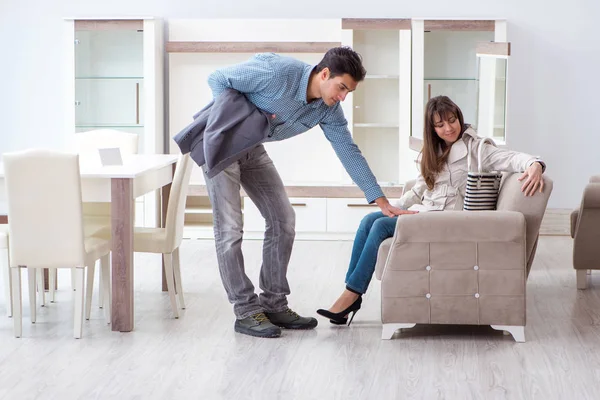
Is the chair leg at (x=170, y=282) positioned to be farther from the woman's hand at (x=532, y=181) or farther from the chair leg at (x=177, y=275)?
the woman's hand at (x=532, y=181)

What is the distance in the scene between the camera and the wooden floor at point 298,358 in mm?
2953

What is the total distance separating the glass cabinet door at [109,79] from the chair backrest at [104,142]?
5.26 ft

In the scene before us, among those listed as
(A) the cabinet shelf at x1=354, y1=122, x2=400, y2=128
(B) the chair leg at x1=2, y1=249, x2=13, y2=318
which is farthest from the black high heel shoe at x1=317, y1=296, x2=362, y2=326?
(A) the cabinet shelf at x1=354, y1=122, x2=400, y2=128

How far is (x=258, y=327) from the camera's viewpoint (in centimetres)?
362

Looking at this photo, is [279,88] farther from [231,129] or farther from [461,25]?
[461,25]

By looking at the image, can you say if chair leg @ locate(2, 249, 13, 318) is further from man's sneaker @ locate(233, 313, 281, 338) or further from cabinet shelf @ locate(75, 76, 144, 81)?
cabinet shelf @ locate(75, 76, 144, 81)

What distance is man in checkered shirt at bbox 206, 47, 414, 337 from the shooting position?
11.1ft

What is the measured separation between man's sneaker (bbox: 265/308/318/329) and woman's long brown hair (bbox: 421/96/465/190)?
0.80 metres

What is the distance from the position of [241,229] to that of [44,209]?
0.79 metres

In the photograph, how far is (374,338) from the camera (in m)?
3.61

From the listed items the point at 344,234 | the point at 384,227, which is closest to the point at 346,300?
the point at 384,227

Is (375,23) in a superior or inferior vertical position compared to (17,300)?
superior

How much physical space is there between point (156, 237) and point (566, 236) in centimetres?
359

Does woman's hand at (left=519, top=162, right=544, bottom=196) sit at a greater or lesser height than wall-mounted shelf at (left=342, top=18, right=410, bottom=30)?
lesser
